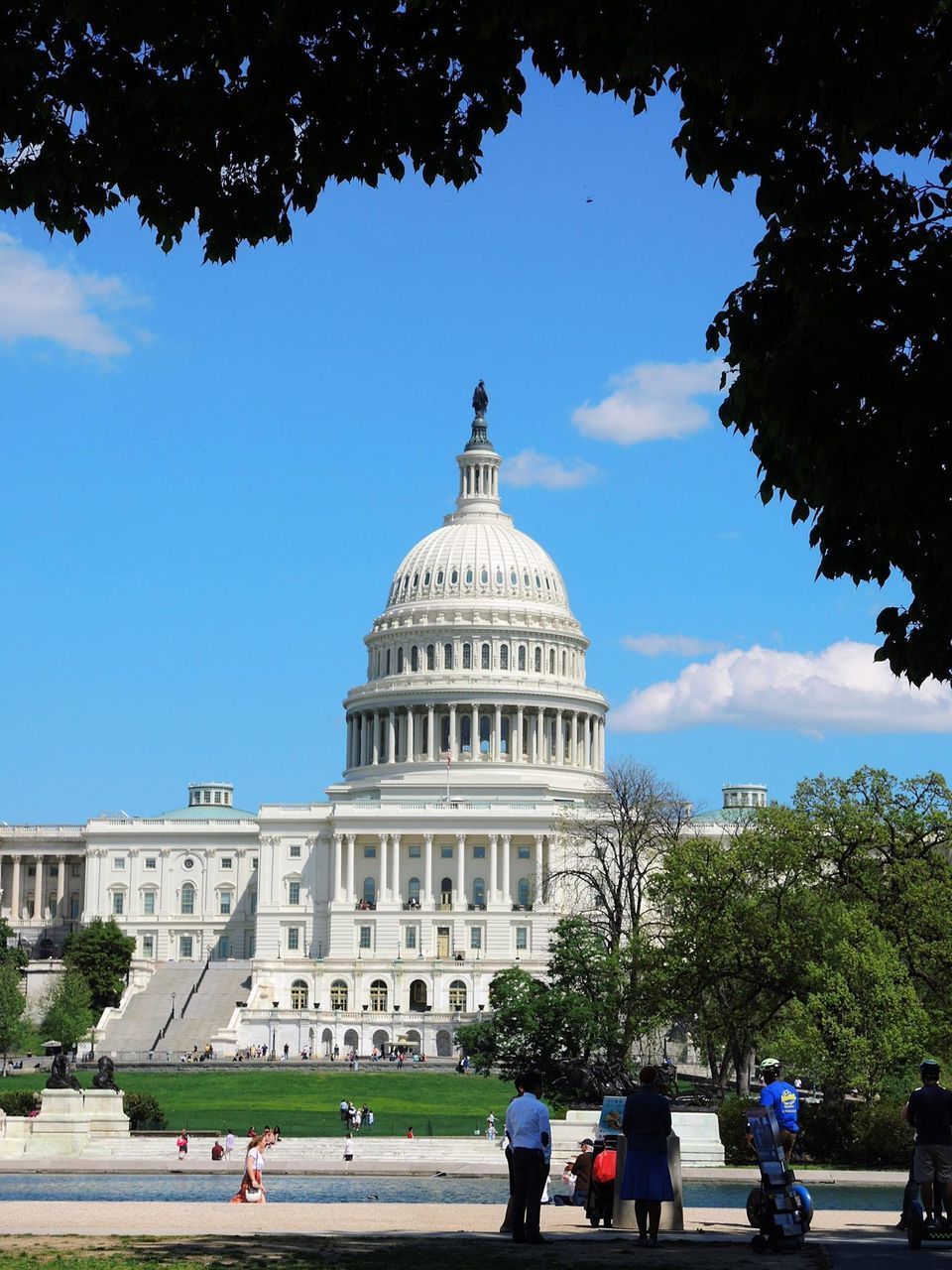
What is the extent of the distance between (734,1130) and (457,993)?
304 feet

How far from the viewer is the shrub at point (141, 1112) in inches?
2456

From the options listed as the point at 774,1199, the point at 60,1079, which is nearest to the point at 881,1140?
the point at 60,1079

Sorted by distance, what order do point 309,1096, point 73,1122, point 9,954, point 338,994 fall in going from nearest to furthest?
point 73,1122
point 309,1096
point 9,954
point 338,994

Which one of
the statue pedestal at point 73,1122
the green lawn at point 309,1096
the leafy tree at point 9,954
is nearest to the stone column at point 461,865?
the leafy tree at point 9,954

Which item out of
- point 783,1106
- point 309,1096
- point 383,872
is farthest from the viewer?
point 383,872

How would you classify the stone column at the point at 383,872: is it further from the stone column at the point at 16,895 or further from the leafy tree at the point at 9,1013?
the leafy tree at the point at 9,1013

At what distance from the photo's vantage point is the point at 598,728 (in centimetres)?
18025

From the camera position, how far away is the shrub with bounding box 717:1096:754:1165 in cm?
5141

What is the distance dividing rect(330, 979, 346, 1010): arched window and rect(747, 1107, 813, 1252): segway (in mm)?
125058

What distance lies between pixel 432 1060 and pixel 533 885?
38.5m

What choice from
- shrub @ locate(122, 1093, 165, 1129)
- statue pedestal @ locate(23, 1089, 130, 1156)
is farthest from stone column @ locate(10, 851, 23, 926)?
statue pedestal @ locate(23, 1089, 130, 1156)

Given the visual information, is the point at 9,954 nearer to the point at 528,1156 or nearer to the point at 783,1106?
the point at 528,1156

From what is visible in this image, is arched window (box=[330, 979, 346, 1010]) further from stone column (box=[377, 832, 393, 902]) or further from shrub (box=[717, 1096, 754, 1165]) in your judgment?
shrub (box=[717, 1096, 754, 1165])

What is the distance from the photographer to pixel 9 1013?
109250 mm
